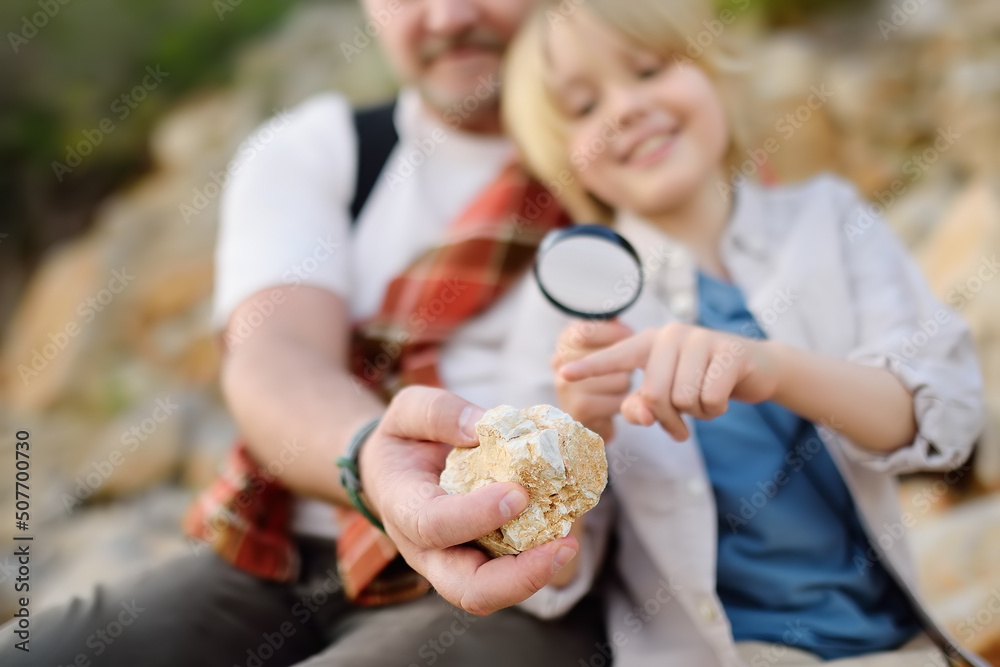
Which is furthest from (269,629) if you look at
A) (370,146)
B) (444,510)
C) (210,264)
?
(210,264)

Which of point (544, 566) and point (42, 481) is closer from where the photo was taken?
point (544, 566)

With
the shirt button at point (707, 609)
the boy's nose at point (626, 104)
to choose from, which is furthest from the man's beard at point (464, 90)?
the shirt button at point (707, 609)

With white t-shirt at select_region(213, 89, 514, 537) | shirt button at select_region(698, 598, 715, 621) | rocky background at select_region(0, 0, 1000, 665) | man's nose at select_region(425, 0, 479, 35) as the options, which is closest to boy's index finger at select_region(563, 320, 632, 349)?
white t-shirt at select_region(213, 89, 514, 537)

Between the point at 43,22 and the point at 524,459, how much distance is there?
565cm

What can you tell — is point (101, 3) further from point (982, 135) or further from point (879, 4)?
point (982, 135)

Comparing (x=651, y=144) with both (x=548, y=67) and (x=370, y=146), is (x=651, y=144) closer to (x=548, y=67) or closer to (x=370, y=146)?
(x=548, y=67)

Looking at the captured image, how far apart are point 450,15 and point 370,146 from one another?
0.40 m

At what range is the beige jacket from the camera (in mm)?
1515

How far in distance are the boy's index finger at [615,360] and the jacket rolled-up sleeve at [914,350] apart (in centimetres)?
48

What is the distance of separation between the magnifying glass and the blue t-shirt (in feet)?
1.09

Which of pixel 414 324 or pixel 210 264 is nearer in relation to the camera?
pixel 414 324

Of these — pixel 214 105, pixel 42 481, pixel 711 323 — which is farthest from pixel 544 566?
pixel 214 105

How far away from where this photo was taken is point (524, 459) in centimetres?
108

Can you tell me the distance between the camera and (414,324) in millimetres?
1920
